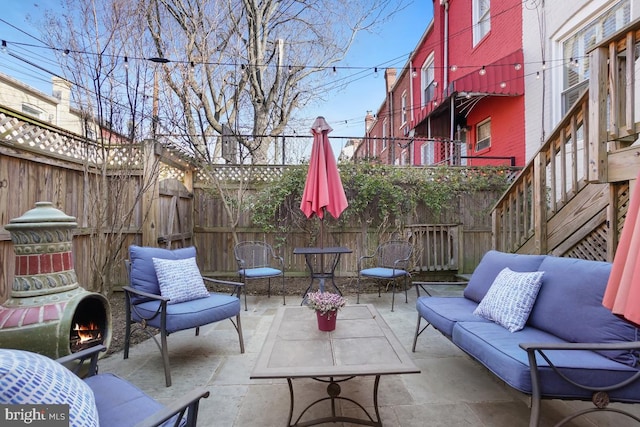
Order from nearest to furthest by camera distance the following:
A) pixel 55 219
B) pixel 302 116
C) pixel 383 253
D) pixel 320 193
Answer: pixel 55 219
pixel 320 193
pixel 383 253
pixel 302 116

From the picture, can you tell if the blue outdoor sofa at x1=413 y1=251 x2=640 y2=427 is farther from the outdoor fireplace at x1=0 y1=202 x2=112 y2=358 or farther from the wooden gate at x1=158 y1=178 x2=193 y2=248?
the wooden gate at x1=158 y1=178 x2=193 y2=248

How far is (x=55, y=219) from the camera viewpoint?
90.5 inches

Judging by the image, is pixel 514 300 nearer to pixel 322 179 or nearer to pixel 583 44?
pixel 322 179

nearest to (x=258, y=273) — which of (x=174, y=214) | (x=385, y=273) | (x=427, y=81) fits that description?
(x=385, y=273)

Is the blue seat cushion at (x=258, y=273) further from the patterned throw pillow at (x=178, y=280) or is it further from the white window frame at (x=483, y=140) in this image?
the white window frame at (x=483, y=140)

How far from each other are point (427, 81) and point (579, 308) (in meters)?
10.2

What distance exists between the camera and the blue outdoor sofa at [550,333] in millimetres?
1606

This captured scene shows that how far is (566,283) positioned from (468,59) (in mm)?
7686

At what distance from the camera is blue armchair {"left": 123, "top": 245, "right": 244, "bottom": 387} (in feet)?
8.71

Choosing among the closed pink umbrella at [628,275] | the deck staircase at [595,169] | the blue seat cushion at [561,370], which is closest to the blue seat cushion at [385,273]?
the deck staircase at [595,169]

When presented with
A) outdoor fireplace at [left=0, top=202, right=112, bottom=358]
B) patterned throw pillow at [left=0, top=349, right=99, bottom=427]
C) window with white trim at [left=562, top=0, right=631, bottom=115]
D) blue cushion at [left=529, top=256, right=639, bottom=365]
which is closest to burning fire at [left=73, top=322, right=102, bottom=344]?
outdoor fireplace at [left=0, top=202, right=112, bottom=358]

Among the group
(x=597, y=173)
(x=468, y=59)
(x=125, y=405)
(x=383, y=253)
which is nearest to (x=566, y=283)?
(x=597, y=173)

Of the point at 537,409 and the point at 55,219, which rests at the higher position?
the point at 55,219

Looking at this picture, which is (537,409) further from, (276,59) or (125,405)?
(276,59)
